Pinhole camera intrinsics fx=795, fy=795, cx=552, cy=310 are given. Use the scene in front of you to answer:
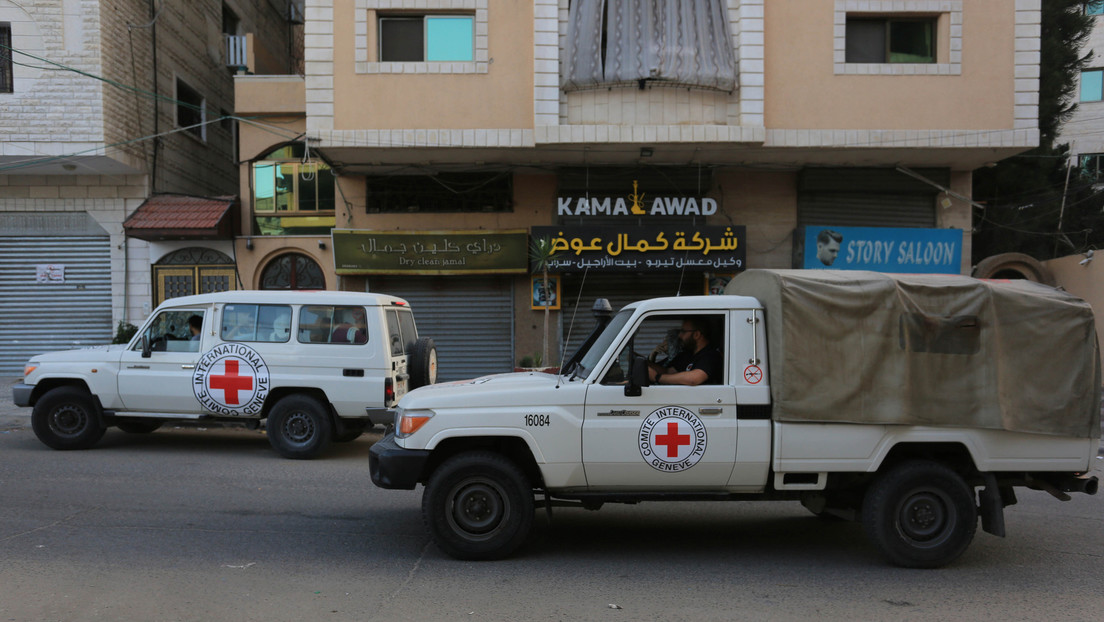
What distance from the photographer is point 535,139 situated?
46.7ft

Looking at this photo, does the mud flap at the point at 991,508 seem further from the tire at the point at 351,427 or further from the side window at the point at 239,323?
the side window at the point at 239,323

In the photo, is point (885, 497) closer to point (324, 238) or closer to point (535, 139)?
point (535, 139)

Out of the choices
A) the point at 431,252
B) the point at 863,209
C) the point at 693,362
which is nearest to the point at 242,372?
the point at 693,362

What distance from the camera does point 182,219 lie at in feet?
52.9

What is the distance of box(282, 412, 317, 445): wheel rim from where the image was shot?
981 centimetres

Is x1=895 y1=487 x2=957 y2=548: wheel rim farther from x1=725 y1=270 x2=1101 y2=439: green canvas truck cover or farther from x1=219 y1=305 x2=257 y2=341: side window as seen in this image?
x1=219 y1=305 x2=257 y2=341: side window

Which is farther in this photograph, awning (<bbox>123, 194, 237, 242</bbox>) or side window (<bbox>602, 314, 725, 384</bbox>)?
awning (<bbox>123, 194, 237, 242</bbox>)

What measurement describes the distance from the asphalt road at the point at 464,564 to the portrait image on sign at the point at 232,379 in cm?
161

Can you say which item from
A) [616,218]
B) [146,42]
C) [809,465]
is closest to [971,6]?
[616,218]

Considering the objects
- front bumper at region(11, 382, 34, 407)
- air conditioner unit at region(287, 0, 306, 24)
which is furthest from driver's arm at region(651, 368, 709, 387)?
air conditioner unit at region(287, 0, 306, 24)

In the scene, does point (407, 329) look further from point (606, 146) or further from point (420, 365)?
point (606, 146)

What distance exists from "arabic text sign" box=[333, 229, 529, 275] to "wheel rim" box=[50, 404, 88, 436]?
253 inches

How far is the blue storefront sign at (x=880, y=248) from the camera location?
15.9 m

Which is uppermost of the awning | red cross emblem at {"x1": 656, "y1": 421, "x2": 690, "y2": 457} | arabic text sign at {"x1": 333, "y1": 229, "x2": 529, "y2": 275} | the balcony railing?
the balcony railing
